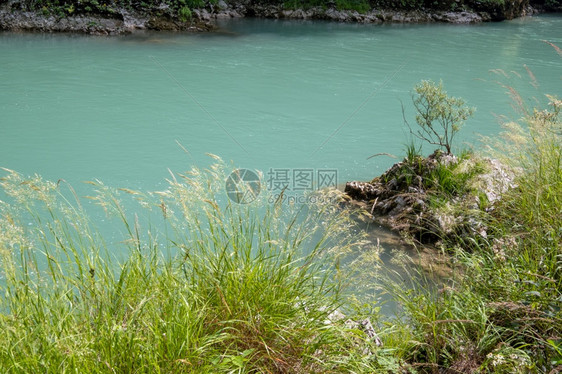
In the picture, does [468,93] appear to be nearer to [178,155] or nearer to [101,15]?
[178,155]

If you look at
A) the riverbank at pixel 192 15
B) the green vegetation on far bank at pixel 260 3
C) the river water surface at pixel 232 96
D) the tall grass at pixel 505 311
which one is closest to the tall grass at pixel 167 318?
the tall grass at pixel 505 311

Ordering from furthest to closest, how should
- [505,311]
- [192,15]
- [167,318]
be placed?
[192,15], [505,311], [167,318]

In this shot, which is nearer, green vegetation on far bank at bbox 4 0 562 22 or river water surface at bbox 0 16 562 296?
river water surface at bbox 0 16 562 296

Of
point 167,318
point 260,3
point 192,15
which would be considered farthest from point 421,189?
point 260,3

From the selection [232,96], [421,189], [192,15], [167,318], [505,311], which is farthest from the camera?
[192,15]

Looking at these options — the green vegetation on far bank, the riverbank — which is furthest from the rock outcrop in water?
the green vegetation on far bank

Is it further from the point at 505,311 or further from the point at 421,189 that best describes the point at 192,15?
the point at 505,311

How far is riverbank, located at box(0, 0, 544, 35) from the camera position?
14.0 meters

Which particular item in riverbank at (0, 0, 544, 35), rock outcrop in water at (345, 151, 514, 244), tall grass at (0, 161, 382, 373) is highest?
riverbank at (0, 0, 544, 35)

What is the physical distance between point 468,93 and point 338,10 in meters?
9.53

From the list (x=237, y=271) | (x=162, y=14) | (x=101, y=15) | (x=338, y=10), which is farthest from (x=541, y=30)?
(x=237, y=271)

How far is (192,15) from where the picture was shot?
1598 centimetres

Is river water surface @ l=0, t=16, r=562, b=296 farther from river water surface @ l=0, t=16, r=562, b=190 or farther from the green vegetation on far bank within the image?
the green vegetation on far bank

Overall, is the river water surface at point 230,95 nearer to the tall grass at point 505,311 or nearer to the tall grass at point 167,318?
the tall grass at point 505,311
